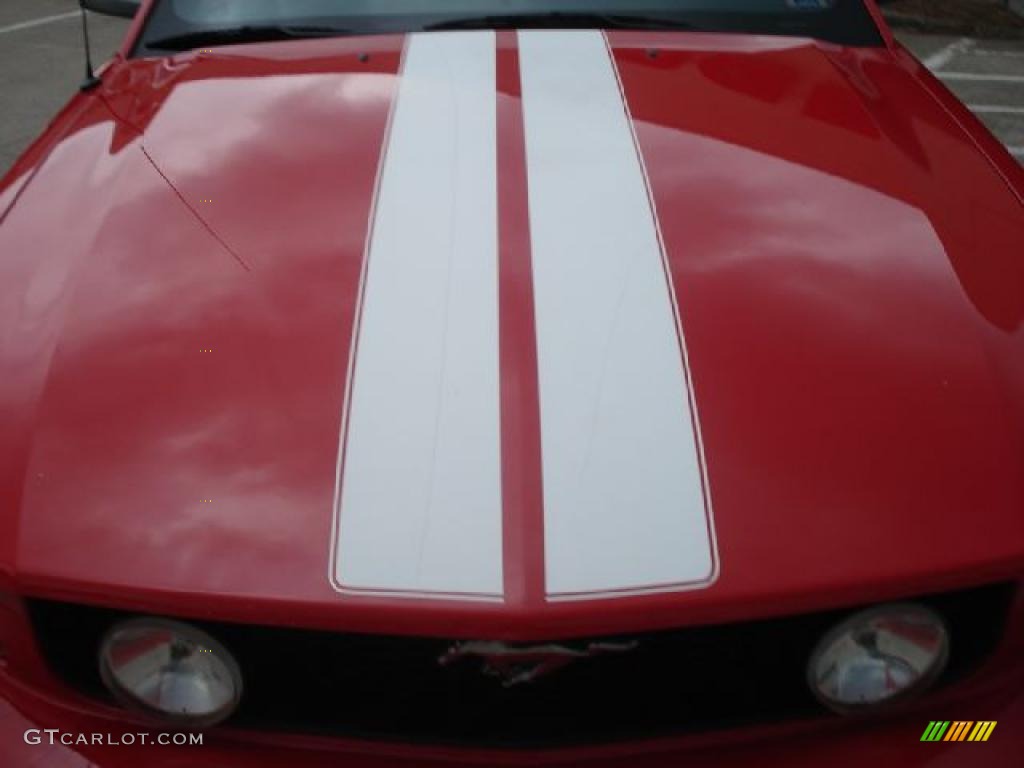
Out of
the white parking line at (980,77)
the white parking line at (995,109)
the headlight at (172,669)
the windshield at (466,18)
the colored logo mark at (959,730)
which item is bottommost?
the colored logo mark at (959,730)

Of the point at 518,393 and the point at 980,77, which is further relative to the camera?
the point at 980,77

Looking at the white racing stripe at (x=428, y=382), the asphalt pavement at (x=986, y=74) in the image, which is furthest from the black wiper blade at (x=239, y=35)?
the asphalt pavement at (x=986, y=74)

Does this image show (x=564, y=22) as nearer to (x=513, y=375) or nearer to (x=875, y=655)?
(x=513, y=375)

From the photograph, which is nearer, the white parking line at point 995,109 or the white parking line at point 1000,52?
the white parking line at point 995,109

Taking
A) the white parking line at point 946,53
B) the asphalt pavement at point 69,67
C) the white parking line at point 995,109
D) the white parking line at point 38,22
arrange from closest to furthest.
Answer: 1. the asphalt pavement at point 69,67
2. the white parking line at point 995,109
3. the white parking line at point 946,53
4. the white parking line at point 38,22

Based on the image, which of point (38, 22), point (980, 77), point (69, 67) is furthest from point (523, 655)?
point (38, 22)

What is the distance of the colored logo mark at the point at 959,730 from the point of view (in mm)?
1245

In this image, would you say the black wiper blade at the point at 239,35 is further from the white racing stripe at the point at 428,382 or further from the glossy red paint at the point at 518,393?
the glossy red paint at the point at 518,393

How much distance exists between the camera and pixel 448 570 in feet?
3.70

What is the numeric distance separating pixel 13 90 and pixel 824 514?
5886 mm

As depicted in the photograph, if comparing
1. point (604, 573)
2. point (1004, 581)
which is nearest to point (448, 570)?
point (604, 573)

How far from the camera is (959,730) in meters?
1.25

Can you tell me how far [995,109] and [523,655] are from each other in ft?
18.9

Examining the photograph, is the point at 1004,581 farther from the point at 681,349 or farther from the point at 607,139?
the point at 607,139
